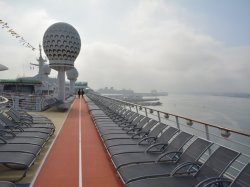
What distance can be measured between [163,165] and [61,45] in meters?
14.7

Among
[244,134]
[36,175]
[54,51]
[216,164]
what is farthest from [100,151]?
[54,51]

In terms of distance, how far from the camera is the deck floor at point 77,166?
4102 millimetres

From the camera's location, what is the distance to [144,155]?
14.4ft

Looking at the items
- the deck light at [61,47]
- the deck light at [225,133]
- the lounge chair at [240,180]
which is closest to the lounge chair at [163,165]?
the deck light at [225,133]

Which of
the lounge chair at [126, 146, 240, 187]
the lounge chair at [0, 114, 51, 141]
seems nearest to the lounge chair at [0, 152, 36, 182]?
the lounge chair at [0, 114, 51, 141]

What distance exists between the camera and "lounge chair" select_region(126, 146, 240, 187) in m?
3.10

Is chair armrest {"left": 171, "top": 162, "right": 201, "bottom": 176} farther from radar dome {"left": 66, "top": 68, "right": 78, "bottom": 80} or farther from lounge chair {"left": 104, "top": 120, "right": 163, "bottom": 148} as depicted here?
radar dome {"left": 66, "top": 68, "right": 78, "bottom": 80}

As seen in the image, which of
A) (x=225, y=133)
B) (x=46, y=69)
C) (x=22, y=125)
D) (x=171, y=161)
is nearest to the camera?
(x=225, y=133)

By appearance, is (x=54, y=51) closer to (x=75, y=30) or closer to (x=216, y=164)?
(x=75, y=30)

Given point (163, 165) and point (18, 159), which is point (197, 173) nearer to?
point (163, 165)

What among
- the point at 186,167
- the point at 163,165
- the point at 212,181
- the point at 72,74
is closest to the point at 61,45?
the point at 163,165

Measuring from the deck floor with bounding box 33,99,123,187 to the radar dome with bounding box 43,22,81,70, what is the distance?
35.7 ft

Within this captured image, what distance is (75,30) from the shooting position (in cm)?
1853

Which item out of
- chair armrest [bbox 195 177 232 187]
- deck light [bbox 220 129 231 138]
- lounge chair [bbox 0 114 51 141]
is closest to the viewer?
chair armrest [bbox 195 177 232 187]
